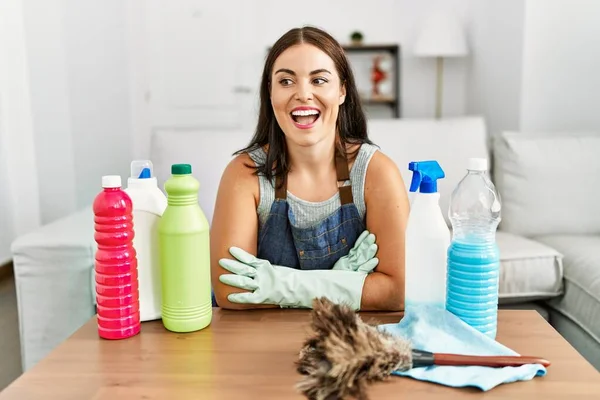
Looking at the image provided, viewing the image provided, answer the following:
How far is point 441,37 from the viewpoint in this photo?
11.0 feet

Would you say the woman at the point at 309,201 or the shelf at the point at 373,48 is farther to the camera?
the shelf at the point at 373,48

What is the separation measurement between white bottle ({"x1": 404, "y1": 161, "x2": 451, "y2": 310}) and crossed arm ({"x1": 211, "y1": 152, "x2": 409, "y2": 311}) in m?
0.13

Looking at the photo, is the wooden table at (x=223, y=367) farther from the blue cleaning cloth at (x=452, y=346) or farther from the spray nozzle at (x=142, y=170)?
the spray nozzle at (x=142, y=170)

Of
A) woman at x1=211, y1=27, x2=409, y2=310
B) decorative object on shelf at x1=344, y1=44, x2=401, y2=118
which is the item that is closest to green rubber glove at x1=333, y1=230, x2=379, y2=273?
woman at x1=211, y1=27, x2=409, y2=310

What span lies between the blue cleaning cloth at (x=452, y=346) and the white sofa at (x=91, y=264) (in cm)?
95

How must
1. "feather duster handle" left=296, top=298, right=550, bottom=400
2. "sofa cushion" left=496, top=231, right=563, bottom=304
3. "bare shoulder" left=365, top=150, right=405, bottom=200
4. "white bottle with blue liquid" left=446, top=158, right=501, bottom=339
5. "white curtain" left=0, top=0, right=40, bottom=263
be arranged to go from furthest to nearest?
"white curtain" left=0, top=0, right=40, bottom=263
"sofa cushion" left=496, top=231, right=563, bottom=304
"bare shoulder" left=365, top=150, right=405, bottom=200
"white bottle with blue liquid" left=446, top=158, right=501, bottom=339
"feather duster handle" left=296, top=298, right=550, bottom=400

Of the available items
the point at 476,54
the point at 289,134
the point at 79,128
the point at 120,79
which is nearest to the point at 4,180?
the point at 79,128

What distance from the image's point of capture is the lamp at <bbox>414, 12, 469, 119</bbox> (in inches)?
131

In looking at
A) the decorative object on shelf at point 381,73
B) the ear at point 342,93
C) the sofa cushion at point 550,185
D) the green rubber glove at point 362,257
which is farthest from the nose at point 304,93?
the decorative object on shelf at point 381,73

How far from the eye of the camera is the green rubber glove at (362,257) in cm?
111

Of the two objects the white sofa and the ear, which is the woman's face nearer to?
the ear

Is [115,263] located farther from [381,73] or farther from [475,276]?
[381,73]

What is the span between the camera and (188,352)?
33.7 inches

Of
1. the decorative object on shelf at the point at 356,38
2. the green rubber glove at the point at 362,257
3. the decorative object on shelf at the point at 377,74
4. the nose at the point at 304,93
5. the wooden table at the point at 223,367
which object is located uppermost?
the decorative object on shelf at the point at 356,38
